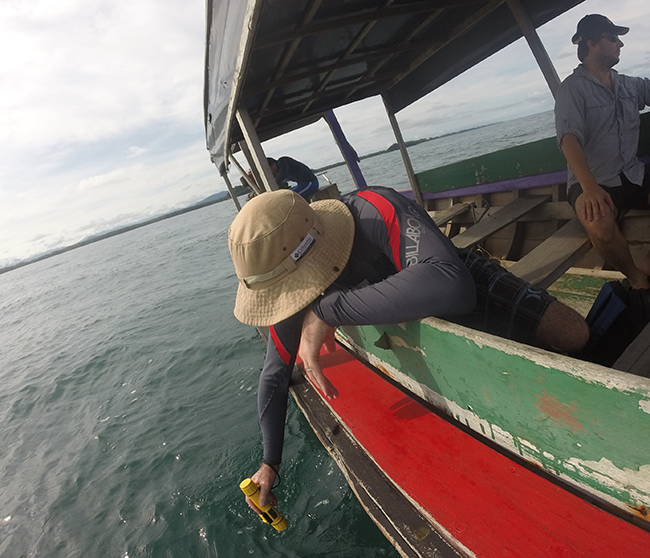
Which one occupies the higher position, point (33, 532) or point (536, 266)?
point (536, 266)

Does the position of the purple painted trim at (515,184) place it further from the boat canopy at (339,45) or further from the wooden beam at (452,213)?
the boat canopy at (339,45)

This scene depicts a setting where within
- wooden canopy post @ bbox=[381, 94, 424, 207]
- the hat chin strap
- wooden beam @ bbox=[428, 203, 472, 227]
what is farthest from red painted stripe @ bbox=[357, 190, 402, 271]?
wooden canopy post @ bbox=[381, 94, 424, 207]

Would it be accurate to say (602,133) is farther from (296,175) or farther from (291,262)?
(296,175)

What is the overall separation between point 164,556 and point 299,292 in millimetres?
3280

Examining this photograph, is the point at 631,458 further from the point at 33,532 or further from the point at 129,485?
the point at 33,532

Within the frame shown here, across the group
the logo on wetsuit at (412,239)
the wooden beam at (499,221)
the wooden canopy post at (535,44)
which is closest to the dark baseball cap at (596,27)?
the wooden canopy post at (535,44)

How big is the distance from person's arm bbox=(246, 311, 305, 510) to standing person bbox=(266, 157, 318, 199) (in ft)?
16.9

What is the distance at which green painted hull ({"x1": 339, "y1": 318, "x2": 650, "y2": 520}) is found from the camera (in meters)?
1.00

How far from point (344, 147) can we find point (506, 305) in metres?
5.37

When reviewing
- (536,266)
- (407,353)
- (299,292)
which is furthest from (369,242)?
(536,266)

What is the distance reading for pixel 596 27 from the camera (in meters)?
2.29

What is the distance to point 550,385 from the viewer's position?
3.81 feet

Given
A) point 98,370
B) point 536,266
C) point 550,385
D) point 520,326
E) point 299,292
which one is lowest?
point 98,370

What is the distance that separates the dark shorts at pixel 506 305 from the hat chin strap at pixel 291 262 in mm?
889
